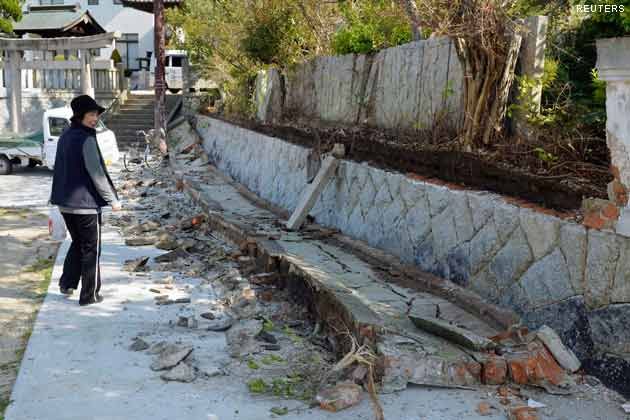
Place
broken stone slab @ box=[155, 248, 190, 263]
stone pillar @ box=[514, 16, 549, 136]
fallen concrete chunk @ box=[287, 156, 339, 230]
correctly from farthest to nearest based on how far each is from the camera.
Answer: fallen concrete chunk @ box=[287, 156, 339, 230] → broken stone slab @ box=[155, 248, 190, 263] → stone pillar @ box=[514, 16, 549, 136]

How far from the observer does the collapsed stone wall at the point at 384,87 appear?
7.46 meters

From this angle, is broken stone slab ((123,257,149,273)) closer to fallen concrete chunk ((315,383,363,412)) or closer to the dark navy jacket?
the dark navy jacket

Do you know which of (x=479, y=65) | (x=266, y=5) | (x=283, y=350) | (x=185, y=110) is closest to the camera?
(x=283, y=350)

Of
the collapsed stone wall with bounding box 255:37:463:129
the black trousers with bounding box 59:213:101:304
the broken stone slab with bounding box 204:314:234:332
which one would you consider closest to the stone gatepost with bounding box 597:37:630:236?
the collapsed stone wall with bounding box 255:37:463:129

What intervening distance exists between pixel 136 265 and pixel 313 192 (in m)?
2.44

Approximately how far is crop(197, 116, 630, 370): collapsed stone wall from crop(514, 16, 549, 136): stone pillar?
1.01 metres

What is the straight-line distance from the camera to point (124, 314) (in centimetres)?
605

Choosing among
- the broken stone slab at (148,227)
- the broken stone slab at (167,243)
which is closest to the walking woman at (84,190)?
the broken stone slab at (167,243)

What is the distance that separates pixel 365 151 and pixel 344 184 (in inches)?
21.9

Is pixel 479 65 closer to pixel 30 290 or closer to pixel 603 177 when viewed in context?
pixel 603 177

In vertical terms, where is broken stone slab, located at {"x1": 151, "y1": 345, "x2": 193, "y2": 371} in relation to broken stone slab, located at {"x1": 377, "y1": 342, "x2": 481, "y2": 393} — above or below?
below

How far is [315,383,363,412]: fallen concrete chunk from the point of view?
396cm

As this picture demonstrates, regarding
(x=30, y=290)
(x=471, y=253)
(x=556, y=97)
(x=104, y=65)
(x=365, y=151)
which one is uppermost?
(x=104, y=65)

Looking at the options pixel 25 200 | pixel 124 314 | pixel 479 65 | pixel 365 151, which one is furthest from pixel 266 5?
pixel 124 314
